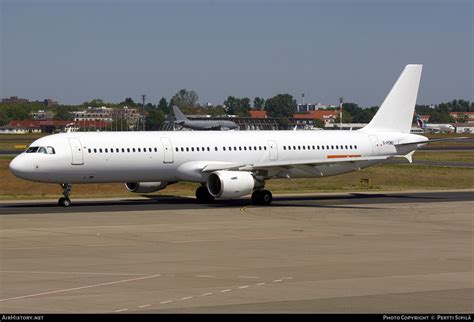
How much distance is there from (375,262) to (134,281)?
26.9 ft

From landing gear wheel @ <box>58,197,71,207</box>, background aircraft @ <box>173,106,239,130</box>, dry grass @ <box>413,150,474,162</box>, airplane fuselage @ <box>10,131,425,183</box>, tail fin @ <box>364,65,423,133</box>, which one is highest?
tail fin @ <box>364,65,423,133</box>

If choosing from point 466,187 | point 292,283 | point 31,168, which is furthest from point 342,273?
point 466,187

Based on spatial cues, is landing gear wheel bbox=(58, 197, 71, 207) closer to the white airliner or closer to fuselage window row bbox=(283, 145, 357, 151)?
the white airliner

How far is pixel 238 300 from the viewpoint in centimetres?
2320

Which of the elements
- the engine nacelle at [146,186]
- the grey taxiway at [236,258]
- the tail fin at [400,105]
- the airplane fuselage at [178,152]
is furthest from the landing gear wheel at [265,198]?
the tail fin at [400,105]

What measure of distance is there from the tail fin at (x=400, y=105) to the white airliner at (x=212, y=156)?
7cm

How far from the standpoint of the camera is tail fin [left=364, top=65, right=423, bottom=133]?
62219 millimetres

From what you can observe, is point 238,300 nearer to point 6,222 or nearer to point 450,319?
point 450,319

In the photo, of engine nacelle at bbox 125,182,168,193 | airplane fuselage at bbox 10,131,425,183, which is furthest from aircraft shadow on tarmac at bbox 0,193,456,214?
airplane fuselage at bbox 10,131,425,183

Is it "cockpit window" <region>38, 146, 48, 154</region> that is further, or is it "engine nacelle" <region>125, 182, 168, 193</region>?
"engine nacelle" <region>125, 182, 168, 193</region>

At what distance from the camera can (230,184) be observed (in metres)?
52.1

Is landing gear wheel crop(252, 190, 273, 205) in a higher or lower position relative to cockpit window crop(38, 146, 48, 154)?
lower

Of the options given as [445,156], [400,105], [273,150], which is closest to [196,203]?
[273,150]

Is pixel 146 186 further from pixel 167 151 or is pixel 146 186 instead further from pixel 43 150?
A: pixel 43 150
